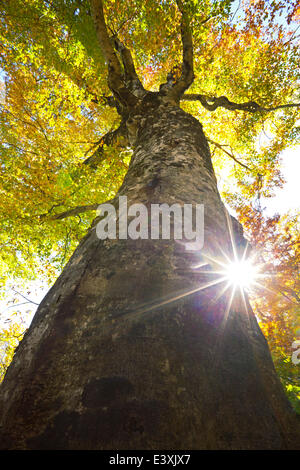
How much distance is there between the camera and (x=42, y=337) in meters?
0.97

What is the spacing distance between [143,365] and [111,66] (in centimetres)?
447

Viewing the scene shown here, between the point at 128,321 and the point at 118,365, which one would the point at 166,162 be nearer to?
the point at 128,321

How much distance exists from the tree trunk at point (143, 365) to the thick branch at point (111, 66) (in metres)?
3.15

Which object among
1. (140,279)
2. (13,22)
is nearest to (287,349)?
(140,279)

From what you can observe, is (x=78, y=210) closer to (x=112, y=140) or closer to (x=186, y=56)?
(x=112, y=140)

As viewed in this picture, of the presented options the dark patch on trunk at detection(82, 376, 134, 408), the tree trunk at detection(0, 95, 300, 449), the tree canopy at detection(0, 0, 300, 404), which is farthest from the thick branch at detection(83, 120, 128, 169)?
the dark patch on trunk at detection(82, 376, 134, 408)

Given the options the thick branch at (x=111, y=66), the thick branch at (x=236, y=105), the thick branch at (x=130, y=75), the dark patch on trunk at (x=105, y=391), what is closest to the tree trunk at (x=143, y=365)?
the dark patch on trunk at (x=105, y=391)

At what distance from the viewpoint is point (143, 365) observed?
819 millimetres

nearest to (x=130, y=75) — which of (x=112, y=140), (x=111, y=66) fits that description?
(x=111, y=66)

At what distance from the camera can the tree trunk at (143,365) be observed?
698 mm

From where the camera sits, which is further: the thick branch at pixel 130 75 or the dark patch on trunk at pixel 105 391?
the thick branch at pixel 130 75

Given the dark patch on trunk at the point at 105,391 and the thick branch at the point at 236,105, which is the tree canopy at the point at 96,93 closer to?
the thick branch at the point at 236,105

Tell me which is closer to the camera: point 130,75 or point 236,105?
point 130,75

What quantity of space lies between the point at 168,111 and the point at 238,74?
717 cm
